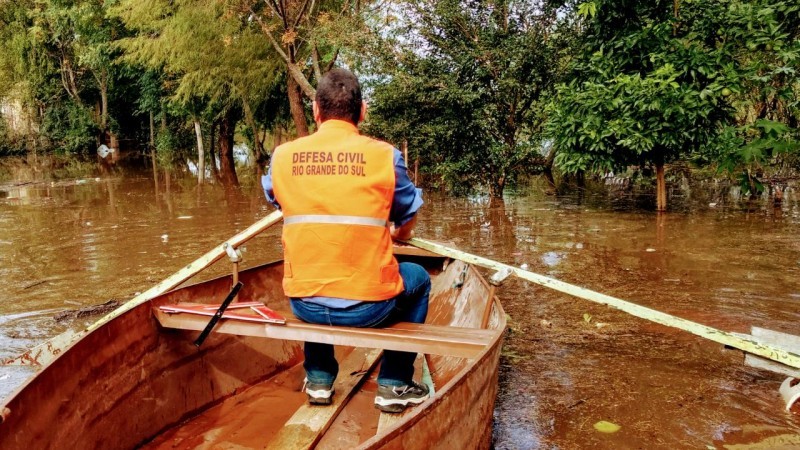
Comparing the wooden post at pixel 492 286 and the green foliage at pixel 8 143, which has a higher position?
the green foliage at pixel 8 143

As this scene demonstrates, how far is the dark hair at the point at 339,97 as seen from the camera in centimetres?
301

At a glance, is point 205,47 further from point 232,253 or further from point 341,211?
point 341,211

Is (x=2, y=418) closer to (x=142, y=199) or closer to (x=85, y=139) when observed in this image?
(x=142, y=199)

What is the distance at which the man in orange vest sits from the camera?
288 centimetres

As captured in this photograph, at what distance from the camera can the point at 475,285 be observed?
4398 mm

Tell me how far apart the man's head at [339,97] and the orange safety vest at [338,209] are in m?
0.05

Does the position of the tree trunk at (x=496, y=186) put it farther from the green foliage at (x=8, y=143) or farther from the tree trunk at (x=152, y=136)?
the green foliage at (x=8, y=143)

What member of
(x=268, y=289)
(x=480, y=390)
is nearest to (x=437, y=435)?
(x=480, y=390)

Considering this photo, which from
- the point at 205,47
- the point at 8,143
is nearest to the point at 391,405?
the point at 205,47

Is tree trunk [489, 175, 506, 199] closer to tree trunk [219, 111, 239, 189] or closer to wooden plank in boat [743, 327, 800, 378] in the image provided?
wooden plank in boat [743, 327, 800, 378]

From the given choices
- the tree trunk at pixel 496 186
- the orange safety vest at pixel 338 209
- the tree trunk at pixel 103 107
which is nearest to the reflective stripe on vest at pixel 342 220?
the orange safety vest at pixel 338 209

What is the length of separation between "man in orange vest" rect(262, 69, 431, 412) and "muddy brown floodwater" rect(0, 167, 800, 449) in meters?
1.40

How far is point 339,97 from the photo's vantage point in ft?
9.86

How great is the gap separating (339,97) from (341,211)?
1.90 feet
